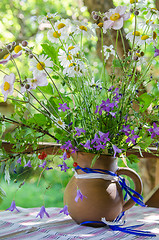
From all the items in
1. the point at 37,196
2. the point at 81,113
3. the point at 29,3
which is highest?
the point at 29,3

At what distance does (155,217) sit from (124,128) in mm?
356

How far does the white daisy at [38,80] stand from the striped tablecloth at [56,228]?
13.0 inches

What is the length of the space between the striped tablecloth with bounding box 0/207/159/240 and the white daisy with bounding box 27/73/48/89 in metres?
0.33

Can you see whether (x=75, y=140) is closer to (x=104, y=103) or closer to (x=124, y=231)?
(x=104, y=103)

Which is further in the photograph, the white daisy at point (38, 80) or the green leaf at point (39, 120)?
the green leaf at point (39, 120)

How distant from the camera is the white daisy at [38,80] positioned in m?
0.61

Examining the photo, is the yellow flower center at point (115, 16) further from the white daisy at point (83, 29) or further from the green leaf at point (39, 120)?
the green leaf at point (39, 120)

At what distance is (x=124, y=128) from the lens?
694 millimetres

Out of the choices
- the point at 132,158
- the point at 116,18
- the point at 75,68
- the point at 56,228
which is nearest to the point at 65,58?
the point at 75,68

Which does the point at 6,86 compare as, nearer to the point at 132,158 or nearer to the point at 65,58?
the point at 65,58

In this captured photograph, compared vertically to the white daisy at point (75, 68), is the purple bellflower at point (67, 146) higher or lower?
lower

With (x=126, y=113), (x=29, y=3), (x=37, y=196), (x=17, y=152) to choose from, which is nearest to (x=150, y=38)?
(x=126, y=113)

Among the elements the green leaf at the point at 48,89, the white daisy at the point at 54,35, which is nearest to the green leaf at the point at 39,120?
the green leaf at the point at 48,89

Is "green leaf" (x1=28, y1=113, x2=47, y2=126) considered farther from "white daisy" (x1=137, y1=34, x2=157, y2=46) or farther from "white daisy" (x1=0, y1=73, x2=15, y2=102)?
"white daisy" (x1=137, y1=34, x2=157, y2=46)
